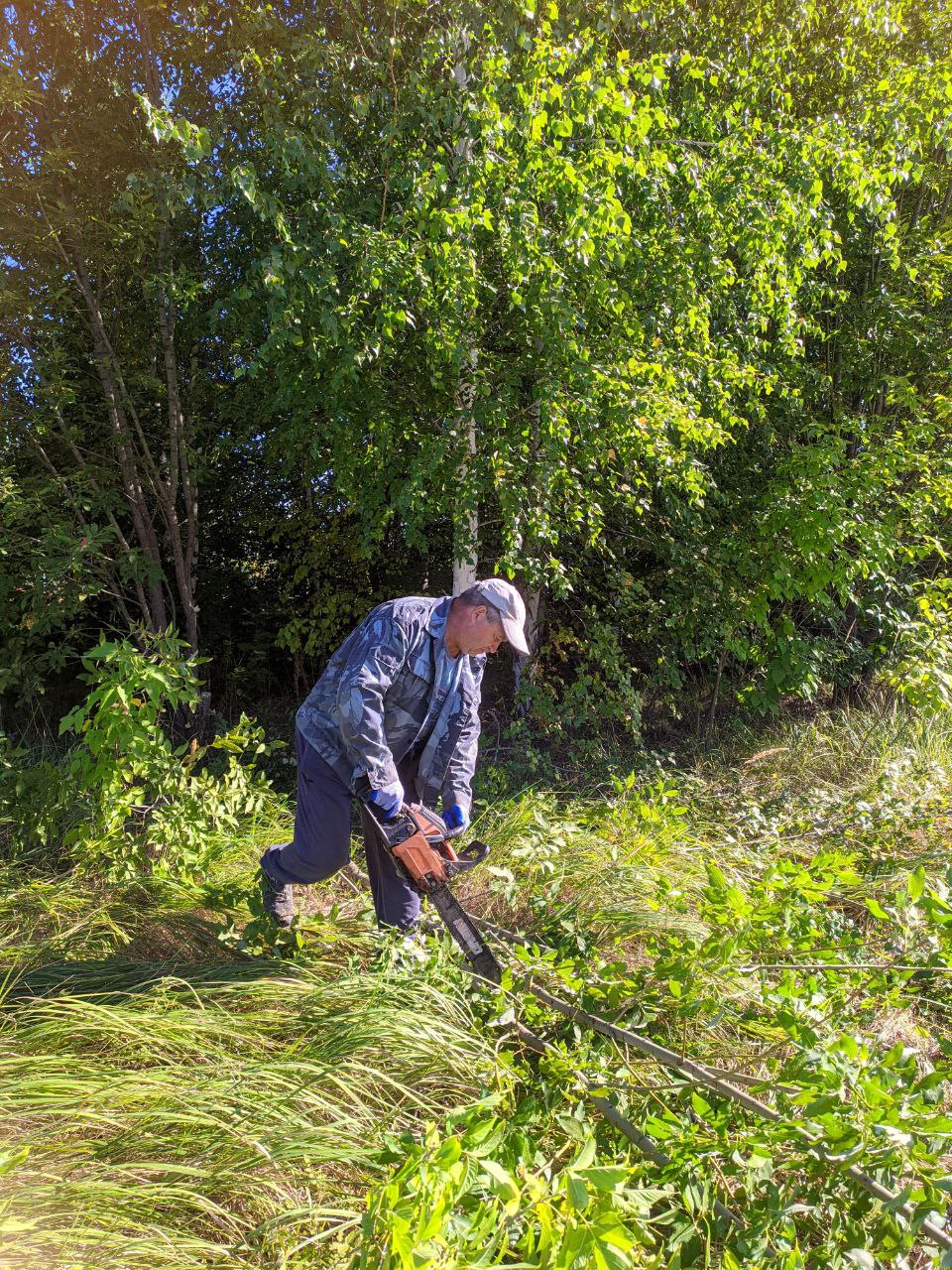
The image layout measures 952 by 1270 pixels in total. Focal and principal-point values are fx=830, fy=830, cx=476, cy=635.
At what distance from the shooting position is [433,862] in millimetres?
2500

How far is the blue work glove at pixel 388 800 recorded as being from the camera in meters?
2.64

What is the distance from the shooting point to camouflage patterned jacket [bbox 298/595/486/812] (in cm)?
272

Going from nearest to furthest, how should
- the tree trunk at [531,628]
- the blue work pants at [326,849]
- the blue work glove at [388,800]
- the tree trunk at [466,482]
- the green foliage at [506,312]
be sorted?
the blue work glove at [388,800], the blue work pants at [326,849], the green foliage at [506,312], the tree trunk at [466,482], the tree trunk at [531,628]

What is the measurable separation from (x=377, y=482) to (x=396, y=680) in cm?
239

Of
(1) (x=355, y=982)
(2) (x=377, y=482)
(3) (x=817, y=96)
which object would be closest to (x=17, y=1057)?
(1) (x=355, y=982)

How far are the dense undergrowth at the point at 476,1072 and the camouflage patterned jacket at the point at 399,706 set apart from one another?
468 mm

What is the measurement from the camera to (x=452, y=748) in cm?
304

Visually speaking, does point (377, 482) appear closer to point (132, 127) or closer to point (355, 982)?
point (132, 127)

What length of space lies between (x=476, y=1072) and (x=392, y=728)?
116 cm

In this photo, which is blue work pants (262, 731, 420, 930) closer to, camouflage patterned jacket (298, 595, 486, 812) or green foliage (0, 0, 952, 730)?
camouflage patterned jacket (298, 595, 486, 812)

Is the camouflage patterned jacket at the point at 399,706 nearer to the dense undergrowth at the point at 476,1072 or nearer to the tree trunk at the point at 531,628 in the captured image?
the dense undergrowth at the point at 476,1072

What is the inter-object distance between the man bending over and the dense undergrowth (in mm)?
211

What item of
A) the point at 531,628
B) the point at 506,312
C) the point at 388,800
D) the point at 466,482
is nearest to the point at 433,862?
the point at 388,800

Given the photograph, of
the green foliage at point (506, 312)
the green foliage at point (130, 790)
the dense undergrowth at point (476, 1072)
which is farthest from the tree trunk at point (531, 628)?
the green foliage at point (130, 790)
